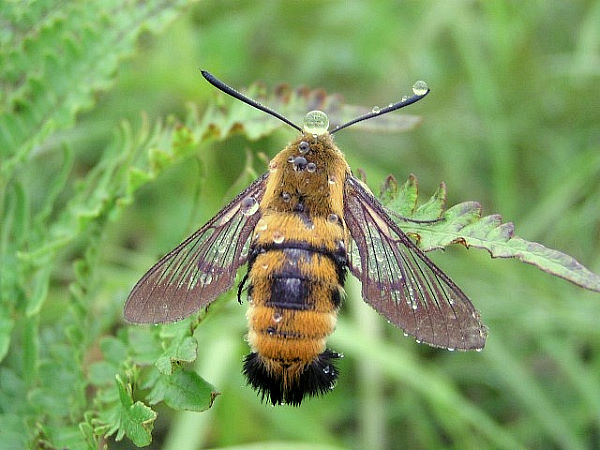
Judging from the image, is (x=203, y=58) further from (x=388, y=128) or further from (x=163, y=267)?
(x=163, y=267)

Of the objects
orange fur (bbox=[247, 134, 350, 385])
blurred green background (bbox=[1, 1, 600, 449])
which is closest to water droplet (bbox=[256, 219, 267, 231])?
orange fur (bbox=[247, 134, 350, 385])

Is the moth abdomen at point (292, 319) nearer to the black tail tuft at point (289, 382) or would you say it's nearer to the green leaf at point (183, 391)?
the black tail tuft at point (289, 382)

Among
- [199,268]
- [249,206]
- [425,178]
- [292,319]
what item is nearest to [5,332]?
[199,268]

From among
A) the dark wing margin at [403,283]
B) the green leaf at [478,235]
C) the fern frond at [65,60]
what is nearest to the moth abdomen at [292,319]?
the dark wing margin at [403,283]

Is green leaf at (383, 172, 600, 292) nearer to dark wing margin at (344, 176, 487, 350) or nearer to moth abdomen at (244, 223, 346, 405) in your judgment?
dark wing margin at (344, 176, 487, 350)

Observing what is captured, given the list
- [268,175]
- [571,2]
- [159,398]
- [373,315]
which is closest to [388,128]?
[268,175]

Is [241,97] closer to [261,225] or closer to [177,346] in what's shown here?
[261,225]
